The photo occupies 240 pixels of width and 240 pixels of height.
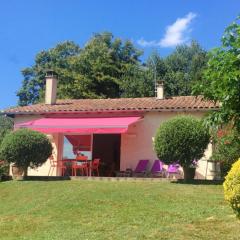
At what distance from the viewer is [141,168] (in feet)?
96.9

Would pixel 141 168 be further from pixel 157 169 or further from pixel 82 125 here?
pixel 82 125

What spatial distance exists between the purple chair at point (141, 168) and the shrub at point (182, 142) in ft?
20.0

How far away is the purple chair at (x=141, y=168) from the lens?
29252mm

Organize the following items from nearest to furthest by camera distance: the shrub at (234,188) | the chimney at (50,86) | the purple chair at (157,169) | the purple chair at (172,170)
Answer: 1. the shrub at (234,188)
2. the purple chair at (172,170)
3. the purple chair at (157,169)
4. the chimney at (50,86)

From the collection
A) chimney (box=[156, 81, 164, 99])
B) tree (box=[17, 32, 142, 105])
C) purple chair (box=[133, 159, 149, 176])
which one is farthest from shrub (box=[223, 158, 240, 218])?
tree (box=[17, 32, 142, 105])

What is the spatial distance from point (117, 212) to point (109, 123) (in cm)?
1361

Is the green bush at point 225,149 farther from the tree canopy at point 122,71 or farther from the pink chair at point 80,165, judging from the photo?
the tree canopy at point 122,71

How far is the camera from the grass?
44.6 ft

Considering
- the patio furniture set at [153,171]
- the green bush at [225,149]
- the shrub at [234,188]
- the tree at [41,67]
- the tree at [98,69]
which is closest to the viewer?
the shrub at [234,188]

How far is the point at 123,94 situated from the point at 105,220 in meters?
41.4

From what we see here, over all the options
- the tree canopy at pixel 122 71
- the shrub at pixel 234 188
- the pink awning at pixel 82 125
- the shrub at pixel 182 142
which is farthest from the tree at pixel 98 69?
the shrub at pixel 234 188

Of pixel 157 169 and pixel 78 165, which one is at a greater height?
pixel 78 165

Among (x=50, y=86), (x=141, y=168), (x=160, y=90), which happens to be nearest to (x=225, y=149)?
(x=141, y=168)

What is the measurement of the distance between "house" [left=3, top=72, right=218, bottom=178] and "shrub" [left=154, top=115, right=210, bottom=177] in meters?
5.01
